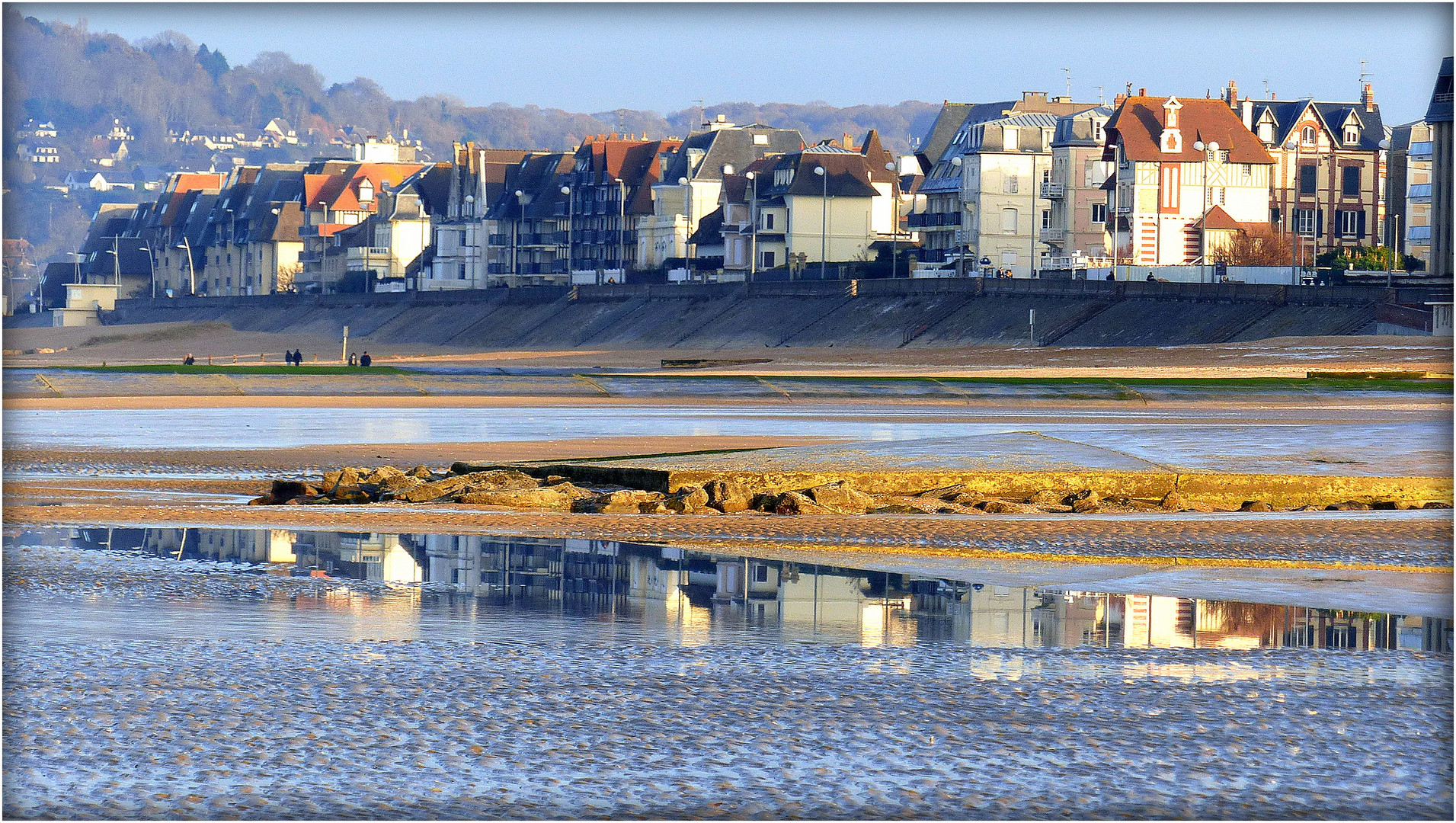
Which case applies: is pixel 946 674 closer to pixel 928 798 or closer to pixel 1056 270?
pixel 928 798

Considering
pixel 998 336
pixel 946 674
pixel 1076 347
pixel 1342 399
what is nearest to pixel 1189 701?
pixel 946 674

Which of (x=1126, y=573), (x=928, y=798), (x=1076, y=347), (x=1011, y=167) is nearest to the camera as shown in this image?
(x=928, y=798)

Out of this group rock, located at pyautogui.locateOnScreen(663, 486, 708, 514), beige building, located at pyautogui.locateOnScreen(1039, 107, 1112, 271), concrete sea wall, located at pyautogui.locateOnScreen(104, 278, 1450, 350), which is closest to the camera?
rock, located at pyautogui.locateOnScreen(663, 486, 708, 514)

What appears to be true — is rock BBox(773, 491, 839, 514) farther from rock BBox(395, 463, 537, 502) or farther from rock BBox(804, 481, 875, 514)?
rock BBox(395, 463, 537, 502)

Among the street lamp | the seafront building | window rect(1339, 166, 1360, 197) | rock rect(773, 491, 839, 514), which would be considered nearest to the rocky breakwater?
rock rect(773, 491, 839, 514)

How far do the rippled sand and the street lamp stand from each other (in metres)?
96.4

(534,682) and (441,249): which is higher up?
(441,249)

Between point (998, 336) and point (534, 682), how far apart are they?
71.9 meters

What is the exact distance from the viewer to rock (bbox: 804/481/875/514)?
17109 mm

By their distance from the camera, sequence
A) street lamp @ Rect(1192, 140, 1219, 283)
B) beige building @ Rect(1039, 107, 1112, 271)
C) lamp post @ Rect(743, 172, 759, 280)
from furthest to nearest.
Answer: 1. lamp post @ Rect(743, 172, 759, 280)
2. beige building @ Rect(1039, 107, 1112, 271)
3. street lamp @ Rect(1192, 140, 1219, 283)

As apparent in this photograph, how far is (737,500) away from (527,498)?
2369 mm

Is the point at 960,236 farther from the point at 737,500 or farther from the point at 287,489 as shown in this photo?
the point at 737,500

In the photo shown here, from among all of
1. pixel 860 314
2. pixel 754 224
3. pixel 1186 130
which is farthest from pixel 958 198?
pixel 860 314

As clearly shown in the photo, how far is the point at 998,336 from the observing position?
259 ft
